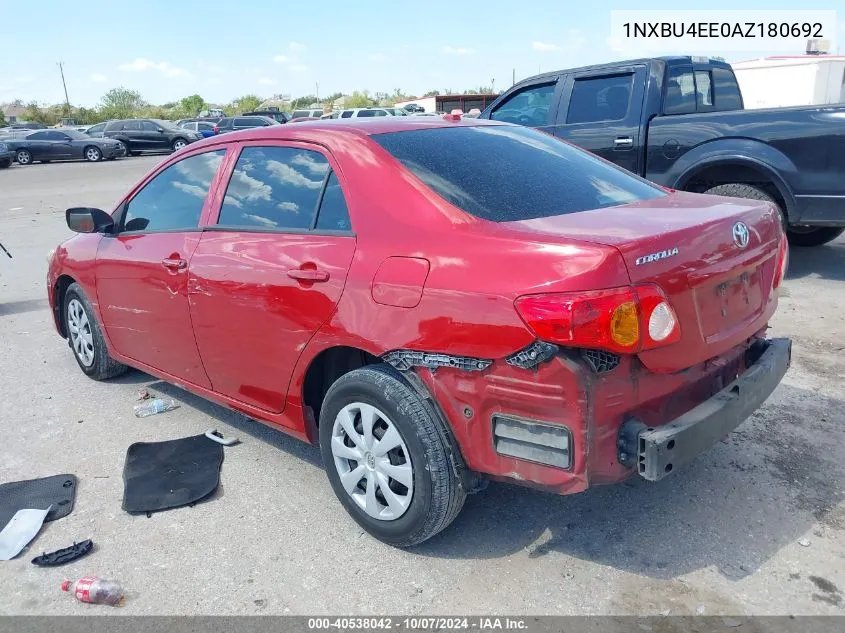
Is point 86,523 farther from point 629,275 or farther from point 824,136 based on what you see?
point 824,136

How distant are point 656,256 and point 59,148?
31201 millimetres

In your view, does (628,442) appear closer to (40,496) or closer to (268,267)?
(268,267)

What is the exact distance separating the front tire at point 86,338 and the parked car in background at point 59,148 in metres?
26.6

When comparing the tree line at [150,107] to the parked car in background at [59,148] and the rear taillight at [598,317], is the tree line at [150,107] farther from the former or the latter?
the rear taillight at [598,317]

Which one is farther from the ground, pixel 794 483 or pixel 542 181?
pixel 542 181

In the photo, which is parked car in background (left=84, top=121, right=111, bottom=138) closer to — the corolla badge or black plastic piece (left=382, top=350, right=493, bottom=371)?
black plastic piece (left=382, top=350, right=493, bottom=371)

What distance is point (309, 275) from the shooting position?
309 centimetres

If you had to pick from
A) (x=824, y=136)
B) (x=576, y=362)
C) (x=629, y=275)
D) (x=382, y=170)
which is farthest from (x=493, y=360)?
(x=824, y=136)

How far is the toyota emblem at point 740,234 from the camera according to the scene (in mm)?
2814

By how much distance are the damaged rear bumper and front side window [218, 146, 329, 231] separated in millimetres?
1665

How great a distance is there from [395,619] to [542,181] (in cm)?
191

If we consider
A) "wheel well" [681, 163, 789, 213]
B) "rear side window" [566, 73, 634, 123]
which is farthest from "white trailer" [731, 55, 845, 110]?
"wheel well" [681, 163, 789, 213]

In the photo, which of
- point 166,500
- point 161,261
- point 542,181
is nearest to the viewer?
point 542,181

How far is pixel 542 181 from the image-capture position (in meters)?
3.22
